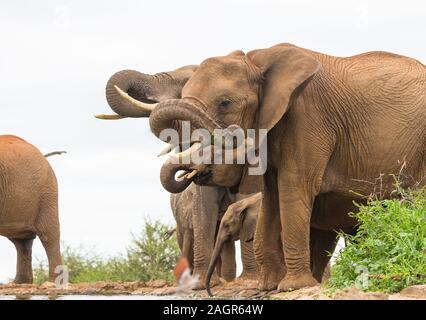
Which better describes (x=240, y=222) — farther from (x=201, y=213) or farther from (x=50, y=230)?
(x=50, y=230)

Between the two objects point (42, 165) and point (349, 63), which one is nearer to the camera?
point (349, 63)

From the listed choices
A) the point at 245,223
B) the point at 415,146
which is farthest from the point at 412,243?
the point at 245,223

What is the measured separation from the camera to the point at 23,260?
19.2 m

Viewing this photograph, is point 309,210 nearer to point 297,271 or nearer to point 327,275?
point 297,271

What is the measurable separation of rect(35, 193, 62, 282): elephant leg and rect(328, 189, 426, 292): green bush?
339 inches

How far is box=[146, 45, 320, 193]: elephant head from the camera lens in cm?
1184

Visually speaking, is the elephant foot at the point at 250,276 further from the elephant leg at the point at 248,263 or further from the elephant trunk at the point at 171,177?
the elephant trunk at the point at 171,177

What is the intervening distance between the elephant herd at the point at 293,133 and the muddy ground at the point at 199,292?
1.34 ft

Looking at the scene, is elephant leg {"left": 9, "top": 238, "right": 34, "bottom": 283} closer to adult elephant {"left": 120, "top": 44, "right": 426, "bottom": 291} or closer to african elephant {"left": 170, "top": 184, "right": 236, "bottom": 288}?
african elephant {"left": 170, "top": 184, "right": 236, "bottom": 288}

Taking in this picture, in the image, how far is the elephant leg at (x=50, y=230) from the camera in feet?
62.2

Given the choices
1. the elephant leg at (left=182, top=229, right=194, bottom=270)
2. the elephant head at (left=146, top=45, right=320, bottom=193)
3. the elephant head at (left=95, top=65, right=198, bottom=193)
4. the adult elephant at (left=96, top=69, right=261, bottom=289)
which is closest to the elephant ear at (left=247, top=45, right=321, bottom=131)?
the elephant head at (left=146, top=45, right=320, bottom=193)

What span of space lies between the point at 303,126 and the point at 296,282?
141cm

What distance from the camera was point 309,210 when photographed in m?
12.1
